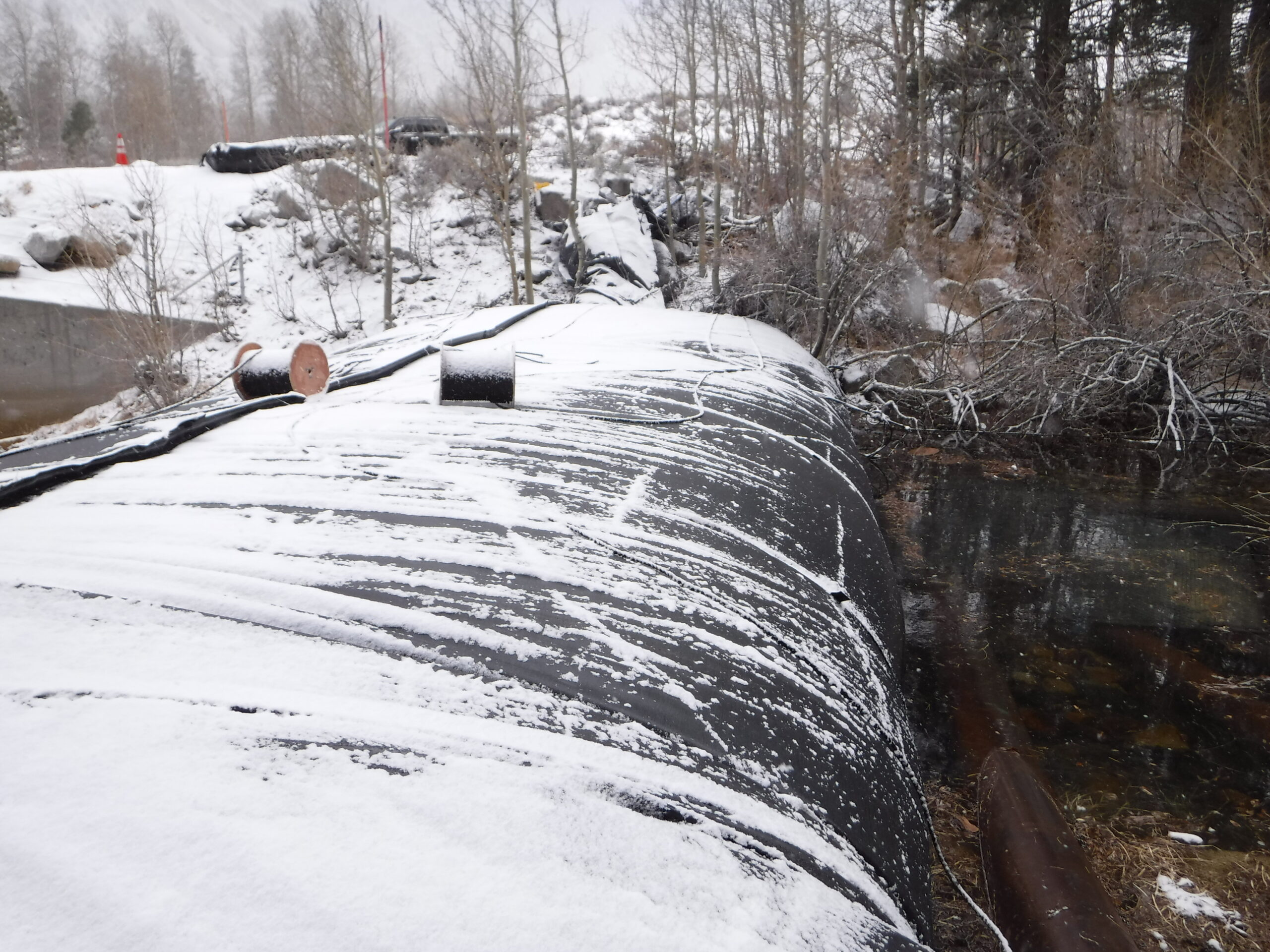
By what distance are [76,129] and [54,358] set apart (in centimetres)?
2033

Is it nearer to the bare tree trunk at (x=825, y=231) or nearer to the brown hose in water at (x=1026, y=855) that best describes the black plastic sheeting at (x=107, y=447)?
the brown hose in water at (x=1026, y=855)

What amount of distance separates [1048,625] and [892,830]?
4.08m

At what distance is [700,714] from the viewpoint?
145 centimetres

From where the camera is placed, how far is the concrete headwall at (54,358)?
15273 mm

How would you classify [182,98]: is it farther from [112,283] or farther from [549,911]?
[549,911]

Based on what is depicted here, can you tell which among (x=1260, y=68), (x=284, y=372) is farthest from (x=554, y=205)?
(x=284, y=372)

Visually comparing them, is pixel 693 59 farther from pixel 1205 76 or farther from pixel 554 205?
pixel 1205 76

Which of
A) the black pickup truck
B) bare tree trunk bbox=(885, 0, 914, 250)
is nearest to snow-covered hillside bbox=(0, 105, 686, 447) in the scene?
the black pickup truck

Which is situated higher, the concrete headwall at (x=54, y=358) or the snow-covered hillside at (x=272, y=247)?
the snow-covered hillside at (x=272, y=247)

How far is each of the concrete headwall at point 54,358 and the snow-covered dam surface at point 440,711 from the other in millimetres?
15337

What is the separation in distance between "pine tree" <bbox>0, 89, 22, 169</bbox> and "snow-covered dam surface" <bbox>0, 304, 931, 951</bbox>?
3399cm

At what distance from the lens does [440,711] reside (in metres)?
1.28

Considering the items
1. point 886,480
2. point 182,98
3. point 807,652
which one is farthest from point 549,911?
point 182,98

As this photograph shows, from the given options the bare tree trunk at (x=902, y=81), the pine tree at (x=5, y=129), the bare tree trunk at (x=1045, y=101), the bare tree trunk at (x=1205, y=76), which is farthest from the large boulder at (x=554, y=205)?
the pine tree at (x=5, y=129)
